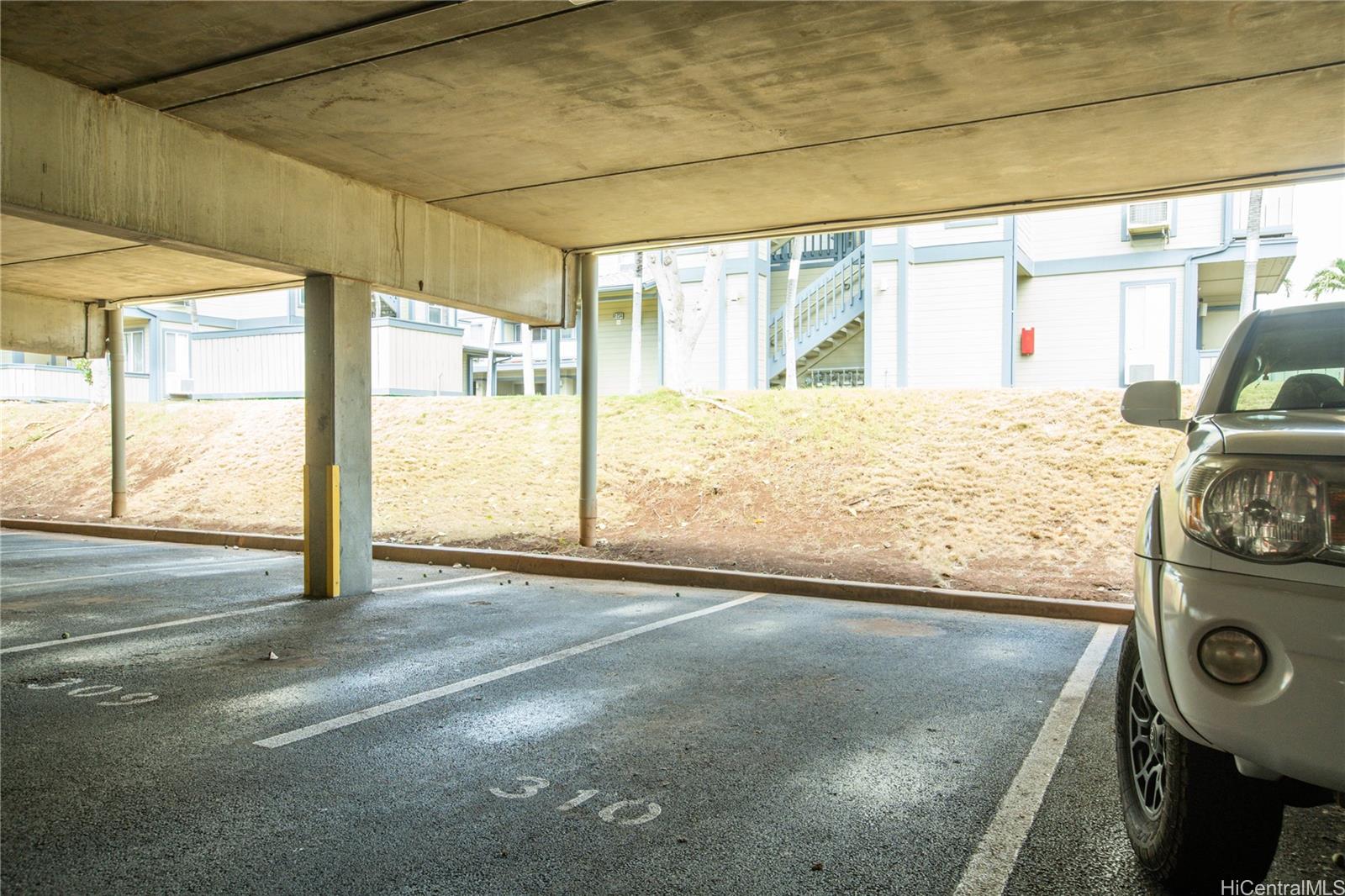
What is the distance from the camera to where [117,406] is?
17062mm

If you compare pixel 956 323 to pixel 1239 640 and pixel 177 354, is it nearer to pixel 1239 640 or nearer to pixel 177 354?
pixel 1239 640

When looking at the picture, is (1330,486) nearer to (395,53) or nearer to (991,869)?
(991,869)

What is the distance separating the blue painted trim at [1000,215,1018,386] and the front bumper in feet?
59.6

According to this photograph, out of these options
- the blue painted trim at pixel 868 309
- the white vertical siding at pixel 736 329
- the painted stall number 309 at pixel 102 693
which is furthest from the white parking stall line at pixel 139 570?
the blue painted trim at pixel 868 309

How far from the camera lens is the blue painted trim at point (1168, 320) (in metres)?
20.3

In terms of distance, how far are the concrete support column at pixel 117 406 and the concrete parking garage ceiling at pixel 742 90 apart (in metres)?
10.2

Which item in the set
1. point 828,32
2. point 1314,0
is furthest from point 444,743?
point 1314,0

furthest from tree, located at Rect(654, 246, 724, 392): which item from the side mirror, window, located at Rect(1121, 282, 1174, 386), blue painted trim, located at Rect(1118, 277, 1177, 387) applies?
the side mirror

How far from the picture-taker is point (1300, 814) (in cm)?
388

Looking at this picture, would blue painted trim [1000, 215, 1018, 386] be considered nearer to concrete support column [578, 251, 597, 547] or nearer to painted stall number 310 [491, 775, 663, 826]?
concrete support column [578, 251, 597, 547]

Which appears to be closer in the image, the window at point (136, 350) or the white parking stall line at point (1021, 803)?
the white parking stall line at point (1021, 803)

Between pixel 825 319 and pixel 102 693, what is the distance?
18.0 meters

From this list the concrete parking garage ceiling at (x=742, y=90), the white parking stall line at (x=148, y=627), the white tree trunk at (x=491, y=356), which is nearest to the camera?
the concrete parking garage ceiling at (x=742, y=90)

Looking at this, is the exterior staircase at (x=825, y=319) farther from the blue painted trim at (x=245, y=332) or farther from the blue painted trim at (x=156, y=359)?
the blue painted trim at (x=156, y=359)
